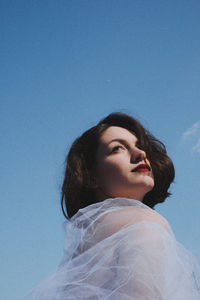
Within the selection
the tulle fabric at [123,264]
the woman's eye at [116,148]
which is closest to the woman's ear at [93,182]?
the woman's eye at [116,148]

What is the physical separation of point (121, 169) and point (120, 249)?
3.02 feet

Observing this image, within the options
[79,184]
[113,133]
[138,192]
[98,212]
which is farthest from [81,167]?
[98,212]

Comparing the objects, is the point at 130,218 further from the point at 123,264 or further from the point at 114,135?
the point at 114,135

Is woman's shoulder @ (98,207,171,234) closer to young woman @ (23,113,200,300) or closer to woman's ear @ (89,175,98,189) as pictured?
young woman @ (23,113,200,300)

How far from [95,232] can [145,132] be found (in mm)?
1627

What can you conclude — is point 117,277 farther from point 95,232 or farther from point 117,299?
point 95,232

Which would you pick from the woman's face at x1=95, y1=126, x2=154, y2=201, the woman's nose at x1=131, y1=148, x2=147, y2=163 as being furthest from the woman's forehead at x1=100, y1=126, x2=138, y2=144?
the woman's nose at x1=131, y1=148, x2=147, y2=163

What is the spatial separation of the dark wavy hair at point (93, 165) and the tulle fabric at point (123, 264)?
704mm

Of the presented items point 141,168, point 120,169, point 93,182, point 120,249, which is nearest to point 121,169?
point 120,169

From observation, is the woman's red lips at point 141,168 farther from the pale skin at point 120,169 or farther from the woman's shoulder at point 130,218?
the woman's shoulder at point 130,218

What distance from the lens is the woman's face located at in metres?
2.53

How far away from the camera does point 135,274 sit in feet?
5.24

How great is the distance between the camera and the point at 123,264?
168 cm

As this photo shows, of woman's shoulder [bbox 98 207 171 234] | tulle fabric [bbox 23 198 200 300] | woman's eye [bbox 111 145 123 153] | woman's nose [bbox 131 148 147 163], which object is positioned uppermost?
woman's eye [bbox 111 145 123 153]
